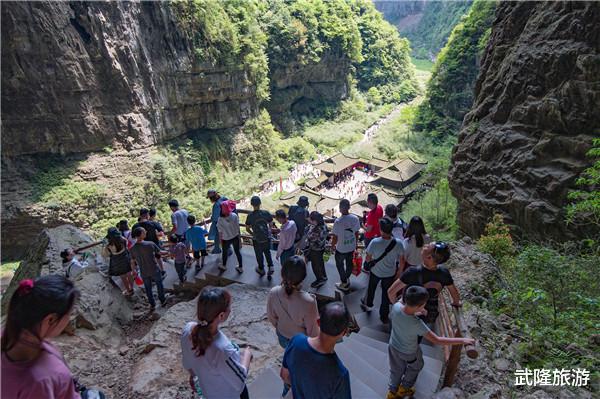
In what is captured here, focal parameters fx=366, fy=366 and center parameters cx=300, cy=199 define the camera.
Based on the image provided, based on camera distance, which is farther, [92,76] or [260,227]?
Answer: [92,76]

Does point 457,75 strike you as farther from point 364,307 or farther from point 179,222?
point 364,307

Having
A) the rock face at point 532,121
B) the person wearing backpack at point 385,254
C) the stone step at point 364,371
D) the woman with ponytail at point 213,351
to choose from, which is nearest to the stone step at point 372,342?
the stone step at point 364,371

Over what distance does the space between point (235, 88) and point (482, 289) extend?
2549 centimetres

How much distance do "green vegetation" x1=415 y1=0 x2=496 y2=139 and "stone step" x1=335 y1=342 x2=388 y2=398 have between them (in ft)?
99.2

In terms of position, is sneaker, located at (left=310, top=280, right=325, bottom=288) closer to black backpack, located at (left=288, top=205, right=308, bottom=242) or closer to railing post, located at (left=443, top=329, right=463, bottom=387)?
black backpack, located at (left=288, top=205, right=308, bottom=242)

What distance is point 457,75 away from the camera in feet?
104

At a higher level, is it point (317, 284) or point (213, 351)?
point (213, 351)

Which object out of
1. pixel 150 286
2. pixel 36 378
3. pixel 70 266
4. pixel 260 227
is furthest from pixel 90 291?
pixel 36 378

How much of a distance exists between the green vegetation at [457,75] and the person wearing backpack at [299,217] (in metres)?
28.5

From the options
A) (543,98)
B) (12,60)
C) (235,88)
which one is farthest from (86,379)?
(235,88)

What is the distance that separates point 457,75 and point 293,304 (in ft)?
111

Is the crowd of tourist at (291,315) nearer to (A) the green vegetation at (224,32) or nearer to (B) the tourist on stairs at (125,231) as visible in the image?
(B) the tourist on stairs at (125,231)

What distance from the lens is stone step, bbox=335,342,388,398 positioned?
377cm

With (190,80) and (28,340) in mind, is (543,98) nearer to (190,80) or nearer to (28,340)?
(28,340)
